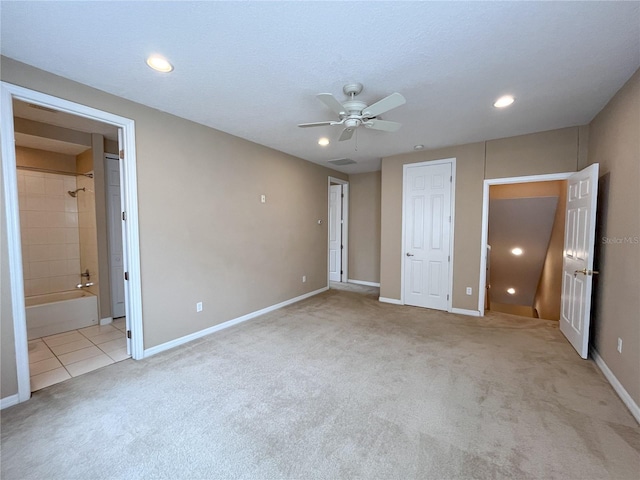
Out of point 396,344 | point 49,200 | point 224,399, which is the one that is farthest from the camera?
point 49,200

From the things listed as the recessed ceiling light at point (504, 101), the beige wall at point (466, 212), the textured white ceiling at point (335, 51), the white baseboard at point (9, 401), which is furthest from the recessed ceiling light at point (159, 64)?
the beige wall at point (466, 212)

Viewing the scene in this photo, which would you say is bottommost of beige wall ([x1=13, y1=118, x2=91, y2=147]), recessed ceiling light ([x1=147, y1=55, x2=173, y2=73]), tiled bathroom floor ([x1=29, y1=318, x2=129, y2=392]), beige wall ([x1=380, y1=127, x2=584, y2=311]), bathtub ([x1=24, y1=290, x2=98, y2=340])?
tiled bathroom floor ([x1=29, y1=318, x2=129, y2=392])

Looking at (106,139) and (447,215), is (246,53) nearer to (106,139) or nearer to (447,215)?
(106,139)

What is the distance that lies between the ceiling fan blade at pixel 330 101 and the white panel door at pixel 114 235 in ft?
11.6

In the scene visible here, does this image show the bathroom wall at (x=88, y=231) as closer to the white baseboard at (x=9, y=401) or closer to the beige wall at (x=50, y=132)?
the beige wall at (x=50, y=132)

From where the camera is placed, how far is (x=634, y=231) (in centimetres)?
221

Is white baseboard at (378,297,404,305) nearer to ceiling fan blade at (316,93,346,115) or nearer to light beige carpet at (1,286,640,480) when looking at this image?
light beige carpet at (1,286,640,480)

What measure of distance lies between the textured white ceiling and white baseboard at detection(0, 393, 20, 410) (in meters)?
2.60

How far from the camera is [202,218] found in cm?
338

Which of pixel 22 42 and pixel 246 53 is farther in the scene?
pixel 246 53

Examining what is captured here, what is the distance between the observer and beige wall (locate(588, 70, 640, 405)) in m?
2.16

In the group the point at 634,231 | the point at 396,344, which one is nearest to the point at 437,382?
the point at 396,344

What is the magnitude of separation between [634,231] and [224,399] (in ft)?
11.9

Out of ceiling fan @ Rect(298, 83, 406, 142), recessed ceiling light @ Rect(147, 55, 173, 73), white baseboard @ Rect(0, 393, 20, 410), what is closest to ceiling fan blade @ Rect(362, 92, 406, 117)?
ceiling fan @ Rect(298, 83, 406, 142)
